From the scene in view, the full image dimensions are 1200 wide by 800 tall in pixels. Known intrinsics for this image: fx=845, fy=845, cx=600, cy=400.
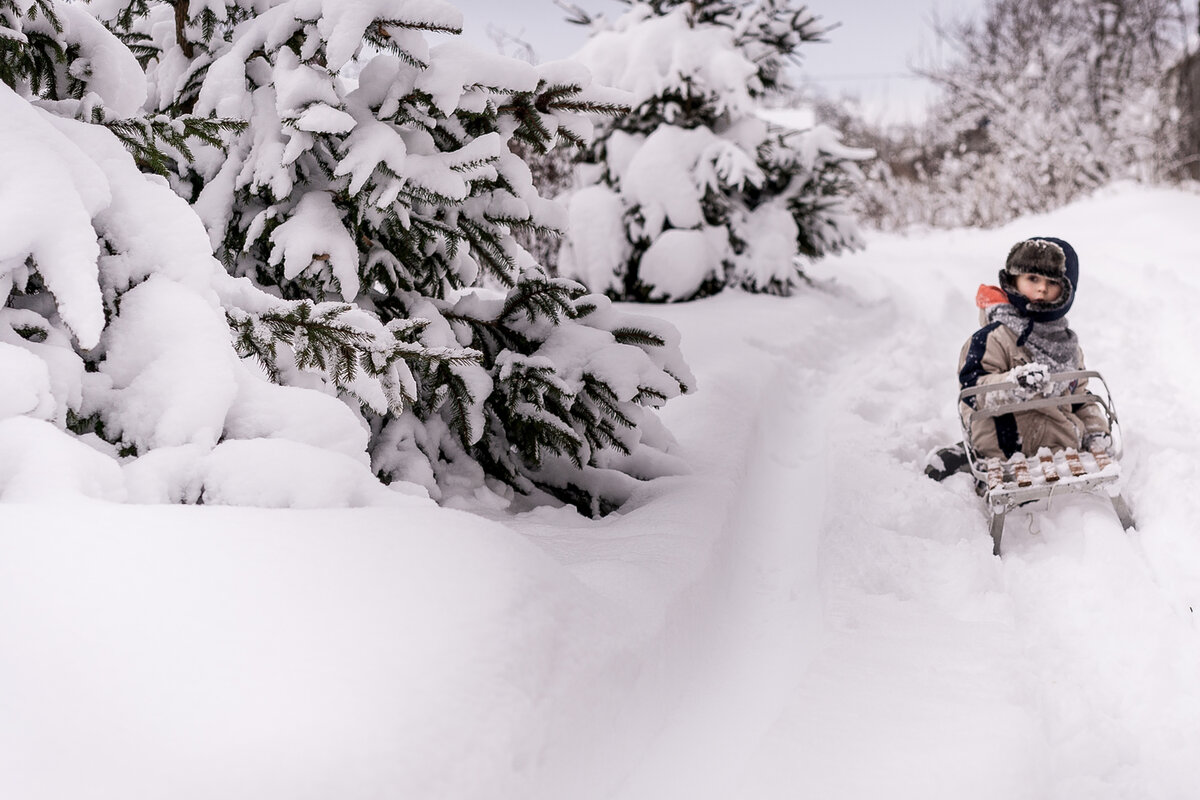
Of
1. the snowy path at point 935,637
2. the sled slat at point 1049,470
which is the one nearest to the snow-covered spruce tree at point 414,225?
the snowy path at point 935,637

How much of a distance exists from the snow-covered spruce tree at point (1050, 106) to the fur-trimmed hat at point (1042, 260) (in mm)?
14329

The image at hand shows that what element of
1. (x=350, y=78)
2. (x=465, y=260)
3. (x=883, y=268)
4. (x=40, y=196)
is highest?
(x=350, y=78)

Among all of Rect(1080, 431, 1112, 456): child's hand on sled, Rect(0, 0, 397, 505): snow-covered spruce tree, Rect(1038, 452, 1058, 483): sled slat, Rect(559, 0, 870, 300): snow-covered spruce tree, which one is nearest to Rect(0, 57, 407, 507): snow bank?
Rect(0, 0, 397, 505): snow-covered spruce tree

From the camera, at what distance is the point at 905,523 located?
12.4 ft

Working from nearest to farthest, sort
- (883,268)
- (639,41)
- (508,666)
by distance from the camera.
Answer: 1. (508,666)
2. (639,41)
3. (883,268)

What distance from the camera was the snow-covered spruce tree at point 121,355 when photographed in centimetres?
182

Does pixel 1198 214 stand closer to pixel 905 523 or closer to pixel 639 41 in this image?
pixel 639 41

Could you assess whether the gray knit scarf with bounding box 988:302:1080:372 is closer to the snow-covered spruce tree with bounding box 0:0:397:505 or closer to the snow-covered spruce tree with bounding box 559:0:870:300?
the snow-covered spruce tree with bounding box 0:0:397:505

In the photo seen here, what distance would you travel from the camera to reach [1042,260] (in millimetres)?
4293

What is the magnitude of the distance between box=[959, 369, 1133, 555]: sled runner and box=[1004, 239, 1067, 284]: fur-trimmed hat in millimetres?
566

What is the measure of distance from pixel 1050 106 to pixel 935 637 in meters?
21.8

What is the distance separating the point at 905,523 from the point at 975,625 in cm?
89

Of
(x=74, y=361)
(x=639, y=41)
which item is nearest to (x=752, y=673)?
(x=74, y=361)

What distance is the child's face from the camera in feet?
14.3
